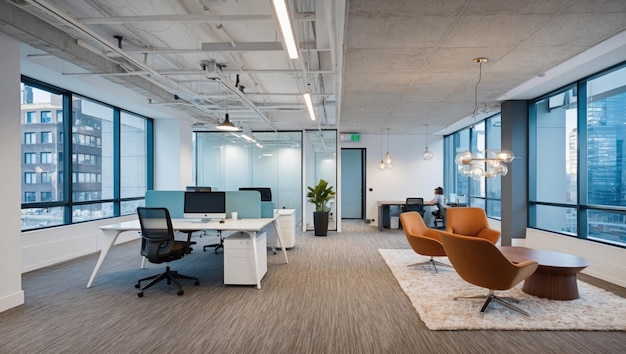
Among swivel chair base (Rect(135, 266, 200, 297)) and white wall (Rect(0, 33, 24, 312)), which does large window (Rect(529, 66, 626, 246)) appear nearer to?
swivel chair base (Rect(135, 266, 200, 297))

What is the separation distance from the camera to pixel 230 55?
456 centimetres

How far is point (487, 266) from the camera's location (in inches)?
116

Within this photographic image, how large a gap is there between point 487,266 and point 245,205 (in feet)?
10.8

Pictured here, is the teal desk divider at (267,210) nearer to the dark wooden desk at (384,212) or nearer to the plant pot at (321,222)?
the plant pot at (321,222)

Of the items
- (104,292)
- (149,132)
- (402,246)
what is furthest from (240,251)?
(149,132)

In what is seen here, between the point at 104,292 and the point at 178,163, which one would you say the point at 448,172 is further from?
the point at 104,292

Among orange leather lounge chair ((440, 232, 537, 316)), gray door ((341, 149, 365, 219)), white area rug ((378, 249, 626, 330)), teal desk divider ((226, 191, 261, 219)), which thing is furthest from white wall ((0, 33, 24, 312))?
gray door ((341, 149, 365, 219))

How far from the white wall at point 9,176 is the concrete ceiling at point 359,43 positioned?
0.31 m

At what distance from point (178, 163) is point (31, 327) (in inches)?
216

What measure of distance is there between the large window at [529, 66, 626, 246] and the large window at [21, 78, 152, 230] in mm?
8205

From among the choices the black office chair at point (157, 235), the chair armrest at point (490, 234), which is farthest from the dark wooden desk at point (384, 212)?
the black office chair at point (157, 235)

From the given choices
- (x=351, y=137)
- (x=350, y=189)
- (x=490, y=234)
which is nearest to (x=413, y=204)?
(x=351, y=137)

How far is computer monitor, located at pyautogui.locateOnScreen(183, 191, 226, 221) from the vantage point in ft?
14.8

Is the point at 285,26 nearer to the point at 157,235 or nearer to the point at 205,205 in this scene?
the point at 157,235
